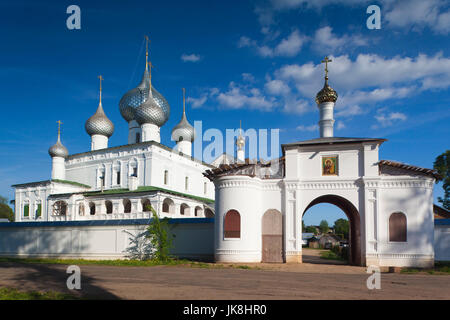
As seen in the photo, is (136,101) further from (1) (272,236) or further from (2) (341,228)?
(2) (341,228)

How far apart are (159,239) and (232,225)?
418 cm

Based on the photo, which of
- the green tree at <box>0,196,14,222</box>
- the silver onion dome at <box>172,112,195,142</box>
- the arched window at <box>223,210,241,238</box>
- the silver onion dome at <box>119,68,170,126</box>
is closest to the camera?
A: the arched window at <box>223,210,241,238</box>

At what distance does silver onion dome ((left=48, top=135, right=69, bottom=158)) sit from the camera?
38.9m

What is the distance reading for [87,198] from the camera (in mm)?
33625

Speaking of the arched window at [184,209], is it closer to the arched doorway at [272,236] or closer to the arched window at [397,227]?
the arched doorway at [272,236]

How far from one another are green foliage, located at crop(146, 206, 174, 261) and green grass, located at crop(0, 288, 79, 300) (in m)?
11.0

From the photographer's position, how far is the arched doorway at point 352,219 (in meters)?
19.2

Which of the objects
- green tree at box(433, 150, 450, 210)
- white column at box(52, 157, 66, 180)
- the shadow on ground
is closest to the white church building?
the shadow on ground

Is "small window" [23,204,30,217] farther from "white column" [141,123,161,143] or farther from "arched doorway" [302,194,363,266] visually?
"arched doorway" [302,194,363,266]

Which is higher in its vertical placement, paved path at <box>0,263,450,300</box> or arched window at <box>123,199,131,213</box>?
arched window at <box>123,199,131,213</box>

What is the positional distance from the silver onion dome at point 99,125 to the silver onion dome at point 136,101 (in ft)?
5.69

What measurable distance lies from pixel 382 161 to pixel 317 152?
3.02m

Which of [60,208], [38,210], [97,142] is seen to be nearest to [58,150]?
[97,142]
